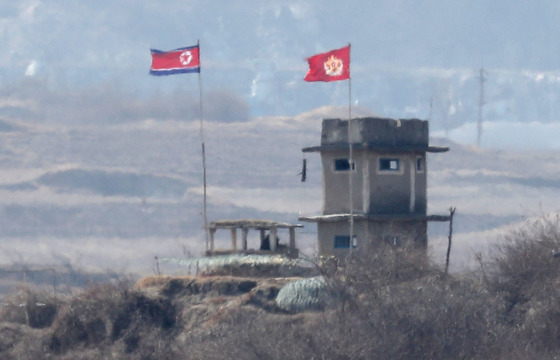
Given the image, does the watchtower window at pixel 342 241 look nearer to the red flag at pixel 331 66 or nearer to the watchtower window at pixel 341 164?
the watchtower window at pixel 341 164

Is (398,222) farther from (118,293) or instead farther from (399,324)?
(399,324)

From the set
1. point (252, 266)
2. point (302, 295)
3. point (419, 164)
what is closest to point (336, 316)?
point (302, 295)

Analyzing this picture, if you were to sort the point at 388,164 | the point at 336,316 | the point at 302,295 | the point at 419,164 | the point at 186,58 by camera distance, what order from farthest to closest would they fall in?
the point at 419,164
the point at 186,58
the point at 388,164
the point at 302,295
the point at 336,316

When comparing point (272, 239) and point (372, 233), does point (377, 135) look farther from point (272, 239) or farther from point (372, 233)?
point (272, 239)

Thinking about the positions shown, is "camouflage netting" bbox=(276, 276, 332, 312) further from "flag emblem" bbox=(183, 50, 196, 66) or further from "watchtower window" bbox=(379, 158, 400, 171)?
"flag emblem" bbox=(183, 50, 196, 66)

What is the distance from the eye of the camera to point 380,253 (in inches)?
2367

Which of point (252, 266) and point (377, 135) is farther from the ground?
point (377, 135)

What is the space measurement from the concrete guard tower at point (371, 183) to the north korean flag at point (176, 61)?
21.2 feet

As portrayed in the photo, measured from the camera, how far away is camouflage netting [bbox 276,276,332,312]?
59847mm

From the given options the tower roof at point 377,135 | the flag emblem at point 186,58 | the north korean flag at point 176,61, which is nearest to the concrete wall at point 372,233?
the tower roof at point 377,135

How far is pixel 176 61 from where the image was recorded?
71625mm

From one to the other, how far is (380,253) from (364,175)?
10734mm

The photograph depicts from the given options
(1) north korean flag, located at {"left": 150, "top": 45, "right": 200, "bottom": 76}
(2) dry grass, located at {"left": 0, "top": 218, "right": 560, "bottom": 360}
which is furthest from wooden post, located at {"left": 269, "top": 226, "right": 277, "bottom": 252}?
(1) north korean flag, located at {"left": 150, "top": 45, "right": 200, "bottom": 76}

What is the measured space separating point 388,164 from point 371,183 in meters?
1.32
